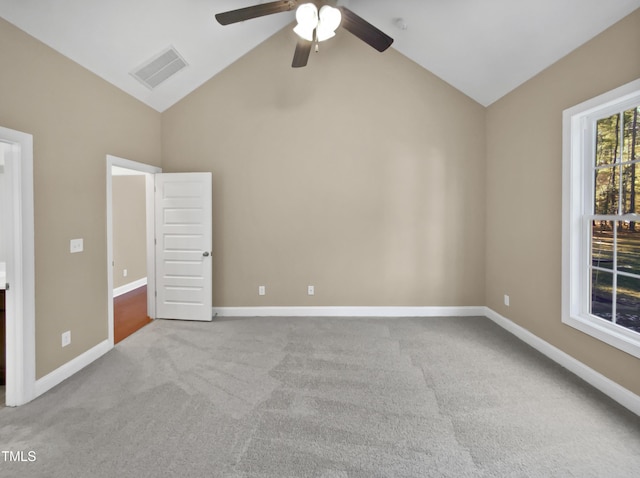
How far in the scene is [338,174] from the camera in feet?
13.5

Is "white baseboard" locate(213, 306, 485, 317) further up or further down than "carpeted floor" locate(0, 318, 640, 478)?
further up

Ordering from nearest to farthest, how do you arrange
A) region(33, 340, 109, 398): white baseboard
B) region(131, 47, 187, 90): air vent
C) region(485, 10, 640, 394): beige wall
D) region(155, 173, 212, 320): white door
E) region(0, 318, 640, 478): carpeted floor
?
1. region(0, 318, 640, 478): carpeted floor
2. region(485, 10, 640, 394): beige wall
3. region(33, 340, 109, 398): white baseboard
4. region(131, 47, 187, 90): air vent
5. region(155, 173, 212, 320): white door

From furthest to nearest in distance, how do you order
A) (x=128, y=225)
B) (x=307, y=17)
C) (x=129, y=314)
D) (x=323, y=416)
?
1. (x=128, y=225)
2. (x=129, y=314)
3. (x=307, y=17)
4. (x=323, y=416)

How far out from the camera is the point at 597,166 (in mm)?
2588

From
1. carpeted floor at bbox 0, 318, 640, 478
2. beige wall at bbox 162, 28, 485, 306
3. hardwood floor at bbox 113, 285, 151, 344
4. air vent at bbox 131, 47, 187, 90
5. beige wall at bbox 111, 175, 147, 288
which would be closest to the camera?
carpeted floor at bbox 0, 318, 640, 478

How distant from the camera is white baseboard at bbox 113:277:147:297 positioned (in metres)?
5.48

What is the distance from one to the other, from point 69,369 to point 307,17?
11.2 feet

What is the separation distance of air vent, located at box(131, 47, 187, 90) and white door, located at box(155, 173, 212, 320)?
1.06m

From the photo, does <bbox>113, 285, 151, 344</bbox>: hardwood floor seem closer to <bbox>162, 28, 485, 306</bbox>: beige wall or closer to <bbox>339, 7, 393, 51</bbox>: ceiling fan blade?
<bbox>162, 28, 485, 306</bbox>: beige wall

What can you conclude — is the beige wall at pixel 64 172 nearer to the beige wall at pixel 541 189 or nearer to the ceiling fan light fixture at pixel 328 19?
the ceiling fan light fixture at pixel 328 19

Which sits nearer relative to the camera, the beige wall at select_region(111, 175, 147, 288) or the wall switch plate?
the wall switch plate

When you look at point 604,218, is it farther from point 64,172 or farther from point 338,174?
point 64,172

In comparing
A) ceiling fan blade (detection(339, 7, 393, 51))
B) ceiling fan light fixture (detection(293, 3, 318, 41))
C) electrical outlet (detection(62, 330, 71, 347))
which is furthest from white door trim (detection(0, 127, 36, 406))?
ceiling fan blade (detection(339, 7, 393, 51))

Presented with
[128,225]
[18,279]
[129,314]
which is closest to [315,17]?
[18,279]
